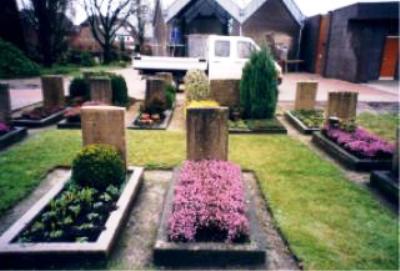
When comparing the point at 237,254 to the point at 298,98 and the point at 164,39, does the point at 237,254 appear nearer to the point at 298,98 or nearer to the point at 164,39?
the point at 298,98

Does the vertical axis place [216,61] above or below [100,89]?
above

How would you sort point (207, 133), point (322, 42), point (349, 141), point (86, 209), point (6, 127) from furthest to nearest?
point (322, 42) < point (6, 127) < point (349, 141) < point (207, 133) < point (86, 209)

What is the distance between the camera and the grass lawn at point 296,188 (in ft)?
14.0

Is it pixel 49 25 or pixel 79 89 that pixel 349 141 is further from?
pixel 49 25

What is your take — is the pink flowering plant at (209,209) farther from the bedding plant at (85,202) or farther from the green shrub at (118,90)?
the green shrub at (118,90)

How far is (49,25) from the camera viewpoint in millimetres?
28812

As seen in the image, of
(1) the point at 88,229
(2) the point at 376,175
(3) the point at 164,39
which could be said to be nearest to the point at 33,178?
(1) the point at 88,229

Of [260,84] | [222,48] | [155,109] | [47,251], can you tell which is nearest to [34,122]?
[155,109]

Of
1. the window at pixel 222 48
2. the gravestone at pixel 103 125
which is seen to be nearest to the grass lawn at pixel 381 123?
the window at pixel 222 48

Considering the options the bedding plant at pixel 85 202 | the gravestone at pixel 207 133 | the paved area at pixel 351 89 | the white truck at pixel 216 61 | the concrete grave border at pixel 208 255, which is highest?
the white truck at pixel 216 61

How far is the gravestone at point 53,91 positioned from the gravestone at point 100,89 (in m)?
1.20

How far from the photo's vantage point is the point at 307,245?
4328 mm

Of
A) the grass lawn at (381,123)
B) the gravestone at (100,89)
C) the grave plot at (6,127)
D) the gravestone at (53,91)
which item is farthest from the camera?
the gravestone at (53,91)

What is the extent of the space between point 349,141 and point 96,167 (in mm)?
5091
